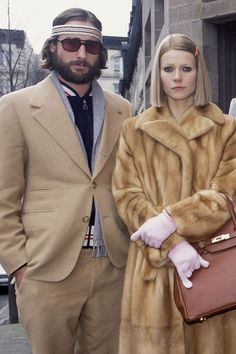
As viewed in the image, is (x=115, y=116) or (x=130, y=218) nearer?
(x=130, y=218)

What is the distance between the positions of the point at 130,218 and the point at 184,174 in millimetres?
361

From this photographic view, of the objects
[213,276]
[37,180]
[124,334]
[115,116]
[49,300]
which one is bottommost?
[124,334]

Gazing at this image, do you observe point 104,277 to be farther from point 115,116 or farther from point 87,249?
point 115,116

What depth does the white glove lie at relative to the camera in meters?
2.70

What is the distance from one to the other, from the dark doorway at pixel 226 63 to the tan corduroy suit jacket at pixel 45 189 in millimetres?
6442

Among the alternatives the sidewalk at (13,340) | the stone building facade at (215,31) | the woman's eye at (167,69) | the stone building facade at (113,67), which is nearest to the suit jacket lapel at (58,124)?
the woman's eye at (167,69)

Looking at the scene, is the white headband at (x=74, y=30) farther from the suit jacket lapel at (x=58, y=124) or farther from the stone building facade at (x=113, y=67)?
the stone building facade at (x=113, y=67)

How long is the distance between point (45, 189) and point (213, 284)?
3.40 ft

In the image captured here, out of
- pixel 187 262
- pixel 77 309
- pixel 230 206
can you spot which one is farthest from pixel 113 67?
pixel 187 262

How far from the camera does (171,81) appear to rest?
9.77 feet

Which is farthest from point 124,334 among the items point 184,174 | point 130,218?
point 184,174

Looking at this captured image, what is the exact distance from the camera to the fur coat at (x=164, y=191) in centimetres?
287

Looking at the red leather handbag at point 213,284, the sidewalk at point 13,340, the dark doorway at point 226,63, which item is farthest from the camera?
the dark doorway at point 226,63

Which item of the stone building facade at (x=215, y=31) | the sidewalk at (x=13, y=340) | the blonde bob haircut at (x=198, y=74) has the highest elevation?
the stone building facade at (x=215, y=31)
